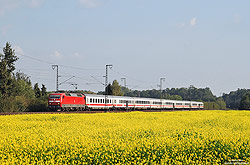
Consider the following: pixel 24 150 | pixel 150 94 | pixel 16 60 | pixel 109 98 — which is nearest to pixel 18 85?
pixel 16 60

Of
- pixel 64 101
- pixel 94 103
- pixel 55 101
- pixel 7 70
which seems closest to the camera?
pixel 55 101

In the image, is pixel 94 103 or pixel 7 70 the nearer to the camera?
pixel 94 103

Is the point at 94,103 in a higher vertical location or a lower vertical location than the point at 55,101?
lower

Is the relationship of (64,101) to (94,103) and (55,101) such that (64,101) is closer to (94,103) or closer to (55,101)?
(55,101)

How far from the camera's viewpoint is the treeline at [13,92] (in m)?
47.5

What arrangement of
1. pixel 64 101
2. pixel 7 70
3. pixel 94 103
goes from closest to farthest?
1. pixel 64 101
2. pixel 94 103
3. pixel 7 70

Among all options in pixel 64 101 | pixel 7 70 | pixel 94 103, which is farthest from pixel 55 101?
pixel 7 70

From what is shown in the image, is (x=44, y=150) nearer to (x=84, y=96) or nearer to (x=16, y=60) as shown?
(x=84, y=96)

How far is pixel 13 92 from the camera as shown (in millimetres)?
74938

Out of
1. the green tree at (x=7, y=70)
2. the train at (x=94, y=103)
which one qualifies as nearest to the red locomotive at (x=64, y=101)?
the train at (x=94, y=103)

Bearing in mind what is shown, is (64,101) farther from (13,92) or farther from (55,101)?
(13,92)

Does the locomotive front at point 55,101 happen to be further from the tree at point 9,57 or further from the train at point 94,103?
the tree at point 9,57

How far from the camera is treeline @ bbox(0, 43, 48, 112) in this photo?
4753 cm

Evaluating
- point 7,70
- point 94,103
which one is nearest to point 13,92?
point 7,70
